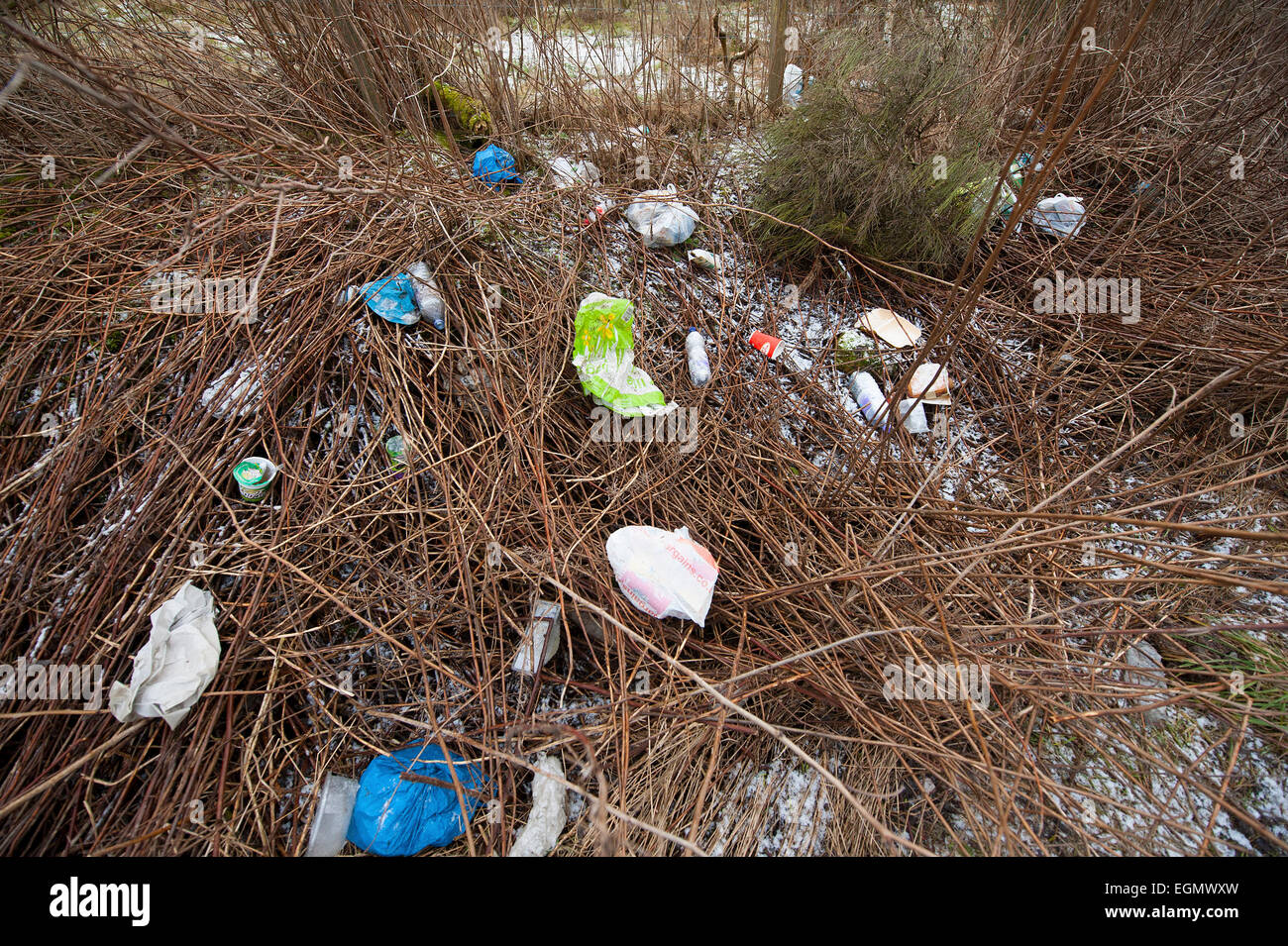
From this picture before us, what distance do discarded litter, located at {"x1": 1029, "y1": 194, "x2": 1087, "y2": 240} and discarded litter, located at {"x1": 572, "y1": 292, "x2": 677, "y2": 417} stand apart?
2.58m

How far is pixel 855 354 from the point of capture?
2531mm

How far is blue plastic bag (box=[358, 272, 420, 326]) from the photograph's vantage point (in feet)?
6.81

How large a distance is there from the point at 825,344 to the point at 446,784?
2.34 metres

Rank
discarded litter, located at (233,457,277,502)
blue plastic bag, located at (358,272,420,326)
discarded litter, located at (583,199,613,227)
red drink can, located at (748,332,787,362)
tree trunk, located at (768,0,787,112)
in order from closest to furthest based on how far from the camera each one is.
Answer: discarded litter, located at (233,457,277,502), blue plastic bag, located at (358,272,420,326), red drink can, located at (748,332,787,362), discarded litter, located at (583,199,613,227), tree trunk, located at (768,0,787,112)

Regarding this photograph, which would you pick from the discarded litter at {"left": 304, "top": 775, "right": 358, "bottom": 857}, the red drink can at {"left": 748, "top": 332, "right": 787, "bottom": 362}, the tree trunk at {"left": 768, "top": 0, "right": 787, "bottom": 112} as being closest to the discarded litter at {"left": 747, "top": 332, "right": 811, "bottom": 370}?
the red drink can at {"left": 748, "top": 332, "right": 787, "bottom": 362}

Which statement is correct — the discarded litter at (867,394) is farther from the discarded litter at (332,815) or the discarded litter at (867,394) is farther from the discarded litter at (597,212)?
the discarded litter at (332,815)

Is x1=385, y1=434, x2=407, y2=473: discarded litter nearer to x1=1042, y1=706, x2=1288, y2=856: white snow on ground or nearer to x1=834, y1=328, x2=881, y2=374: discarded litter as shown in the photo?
x1=834, y1=328, x2=881, y2=374: discarded litter

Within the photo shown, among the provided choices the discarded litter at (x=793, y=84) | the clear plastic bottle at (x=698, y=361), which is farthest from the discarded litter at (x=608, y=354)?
the discarded litter at (x=793, y=84)

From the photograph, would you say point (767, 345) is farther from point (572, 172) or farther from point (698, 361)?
point (572, 172)

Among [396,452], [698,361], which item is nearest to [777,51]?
[698,361]

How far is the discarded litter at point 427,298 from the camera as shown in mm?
2131

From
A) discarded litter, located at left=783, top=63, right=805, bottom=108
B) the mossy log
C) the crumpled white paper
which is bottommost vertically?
the crumpled white paper
